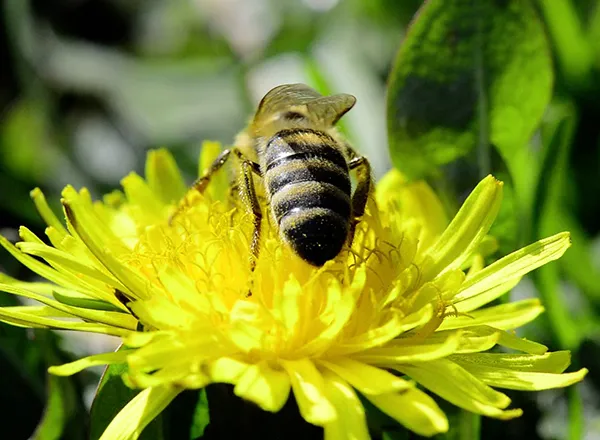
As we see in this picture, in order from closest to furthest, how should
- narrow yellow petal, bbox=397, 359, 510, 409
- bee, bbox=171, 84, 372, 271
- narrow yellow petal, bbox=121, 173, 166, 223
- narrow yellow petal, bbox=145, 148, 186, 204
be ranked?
narrow yellow petal, bbox=397, 359, 510, 409 → bee, bbox=171, 84, 372, 271 → narrow yellow petal, bbox=121, 173, 166, 223 → narrow yellow petal, bbox=145, 148, 186, 204

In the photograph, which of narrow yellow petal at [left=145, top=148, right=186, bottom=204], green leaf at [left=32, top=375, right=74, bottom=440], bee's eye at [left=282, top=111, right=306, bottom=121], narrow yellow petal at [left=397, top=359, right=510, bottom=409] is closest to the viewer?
narrow yellow petal at [left=397, top=359, right=510, bottom=409]

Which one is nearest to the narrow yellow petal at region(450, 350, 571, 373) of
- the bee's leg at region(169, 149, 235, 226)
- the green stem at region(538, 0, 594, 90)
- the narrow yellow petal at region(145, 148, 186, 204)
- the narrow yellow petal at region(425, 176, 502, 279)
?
the narrow yellow petal at region(425, 176, 502, 279)

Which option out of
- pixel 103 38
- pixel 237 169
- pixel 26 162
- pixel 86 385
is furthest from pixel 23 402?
pixel 103 38

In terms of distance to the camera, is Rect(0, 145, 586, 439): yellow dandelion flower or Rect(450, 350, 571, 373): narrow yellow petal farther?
Rect(450, 350, 571, 373): narrow yellow petal

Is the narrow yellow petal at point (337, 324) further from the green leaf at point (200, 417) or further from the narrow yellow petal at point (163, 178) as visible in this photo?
the narrow yellow petal at point (163, 178)

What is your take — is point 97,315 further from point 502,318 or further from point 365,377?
point 502,318

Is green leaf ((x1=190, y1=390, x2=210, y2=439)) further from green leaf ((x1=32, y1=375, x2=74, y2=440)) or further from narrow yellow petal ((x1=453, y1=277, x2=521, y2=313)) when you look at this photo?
narrow yellow petal ((x1=453, y1=277, x2=521, y2=313))

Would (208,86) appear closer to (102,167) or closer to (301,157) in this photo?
(102,167)

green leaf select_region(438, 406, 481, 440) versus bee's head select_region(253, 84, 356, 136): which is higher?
bee's head select_region(253, 84, 356, 136)
